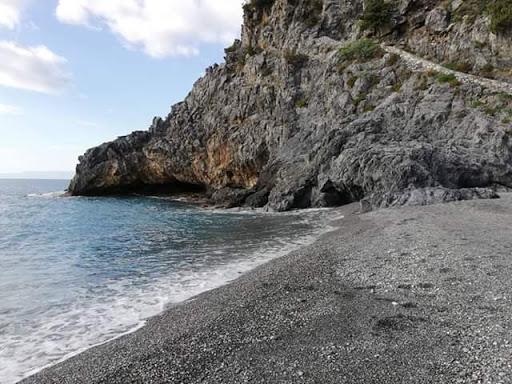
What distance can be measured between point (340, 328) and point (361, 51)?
5070 cm

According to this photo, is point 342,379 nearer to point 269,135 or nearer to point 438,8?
point 269,135

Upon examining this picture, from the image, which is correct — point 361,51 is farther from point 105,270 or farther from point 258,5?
point 105,270

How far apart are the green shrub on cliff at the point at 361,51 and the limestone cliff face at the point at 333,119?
0.18 metres

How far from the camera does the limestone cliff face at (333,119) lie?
3219 cm

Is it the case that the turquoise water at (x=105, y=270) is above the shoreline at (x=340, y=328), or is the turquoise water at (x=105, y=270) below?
below

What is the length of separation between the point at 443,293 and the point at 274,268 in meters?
6.27

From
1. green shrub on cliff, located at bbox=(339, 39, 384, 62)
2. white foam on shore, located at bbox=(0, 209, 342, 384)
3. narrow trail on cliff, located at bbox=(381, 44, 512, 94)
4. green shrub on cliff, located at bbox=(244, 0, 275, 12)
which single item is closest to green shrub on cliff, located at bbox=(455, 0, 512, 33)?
narrow trail on cliff, located at bbox=(381, 44, 512, 94)

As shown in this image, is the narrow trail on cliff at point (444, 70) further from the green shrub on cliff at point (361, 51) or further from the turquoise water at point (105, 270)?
the turquoise water at point (105, 270)

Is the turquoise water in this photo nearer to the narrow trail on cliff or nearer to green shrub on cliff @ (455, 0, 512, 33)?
the narrow trail on cliff

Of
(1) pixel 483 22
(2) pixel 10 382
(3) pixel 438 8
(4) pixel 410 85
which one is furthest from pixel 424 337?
(3) pixel 438 8

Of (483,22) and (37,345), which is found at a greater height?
(483,22)

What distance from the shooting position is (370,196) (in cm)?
3080

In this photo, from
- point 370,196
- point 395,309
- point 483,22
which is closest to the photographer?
point 395,309

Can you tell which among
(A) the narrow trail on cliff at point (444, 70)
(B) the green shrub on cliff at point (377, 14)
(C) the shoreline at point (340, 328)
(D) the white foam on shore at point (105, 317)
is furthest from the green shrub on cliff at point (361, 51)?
(C) the shoreline at point (340, 328)
